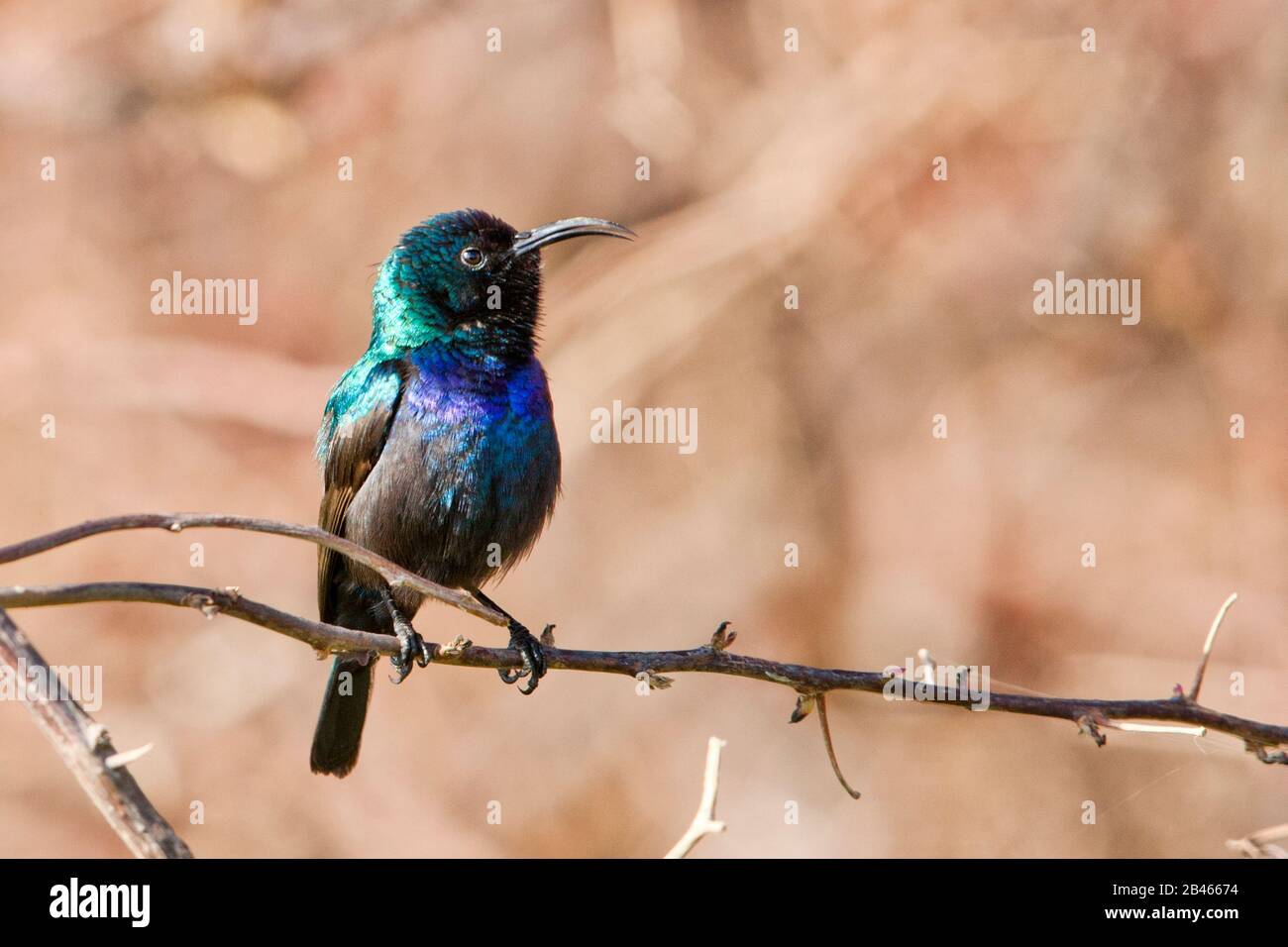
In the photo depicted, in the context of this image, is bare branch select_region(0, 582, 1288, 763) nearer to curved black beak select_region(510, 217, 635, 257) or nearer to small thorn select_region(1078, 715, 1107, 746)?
small thorn select_region(1078, 715, 1107, 746)

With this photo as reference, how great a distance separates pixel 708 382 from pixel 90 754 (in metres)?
6.76

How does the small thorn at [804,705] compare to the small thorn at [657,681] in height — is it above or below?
below

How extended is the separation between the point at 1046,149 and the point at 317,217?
15.7 ft

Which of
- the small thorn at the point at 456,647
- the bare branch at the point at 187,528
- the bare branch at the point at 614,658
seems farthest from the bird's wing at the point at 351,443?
the bare branch at the point at 187,528

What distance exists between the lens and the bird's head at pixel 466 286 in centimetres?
490

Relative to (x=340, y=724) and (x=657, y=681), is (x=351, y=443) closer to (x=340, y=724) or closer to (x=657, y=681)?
(x=340, y=724)

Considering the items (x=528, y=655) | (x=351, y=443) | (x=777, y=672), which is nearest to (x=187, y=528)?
(x=777, y=672)

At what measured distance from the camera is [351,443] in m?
4.82

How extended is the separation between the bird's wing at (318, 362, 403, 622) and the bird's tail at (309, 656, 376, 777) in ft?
1.25

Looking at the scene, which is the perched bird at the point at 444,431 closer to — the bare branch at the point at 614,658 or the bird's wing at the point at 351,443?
the bird's wing at the point at 351,443

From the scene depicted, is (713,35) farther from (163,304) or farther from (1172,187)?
(163,304)

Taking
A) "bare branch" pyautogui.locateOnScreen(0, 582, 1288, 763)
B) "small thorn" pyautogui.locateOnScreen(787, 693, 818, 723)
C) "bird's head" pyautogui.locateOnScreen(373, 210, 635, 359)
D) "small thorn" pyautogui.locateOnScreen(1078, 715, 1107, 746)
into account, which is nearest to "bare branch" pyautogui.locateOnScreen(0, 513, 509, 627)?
"bare branch" pyautogui.locateOnScreen(0, 582, 1288, 763)

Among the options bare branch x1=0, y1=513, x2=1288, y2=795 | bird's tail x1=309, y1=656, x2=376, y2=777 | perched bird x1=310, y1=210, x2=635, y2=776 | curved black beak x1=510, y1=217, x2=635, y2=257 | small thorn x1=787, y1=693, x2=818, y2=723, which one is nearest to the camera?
bare branch x1=0, y1=513, x2=1288, y2=795

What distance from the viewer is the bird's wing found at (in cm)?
475
